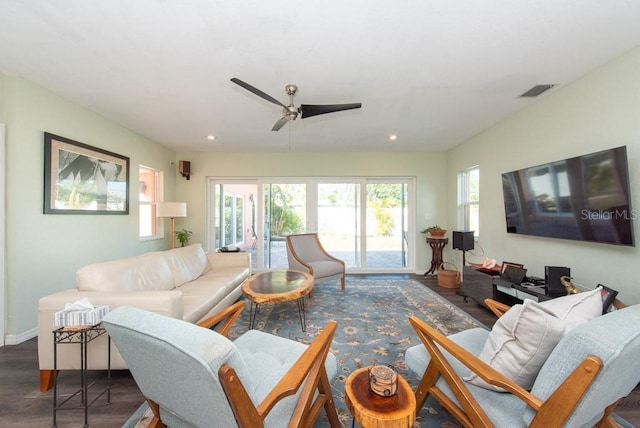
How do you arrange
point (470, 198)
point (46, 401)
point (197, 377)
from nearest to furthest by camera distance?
point (197, 377) < point (46, 401) < point (470, 198)

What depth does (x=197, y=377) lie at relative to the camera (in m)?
0.83

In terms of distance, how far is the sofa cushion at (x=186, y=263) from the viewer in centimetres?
291

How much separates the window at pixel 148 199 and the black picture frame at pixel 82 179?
52cm

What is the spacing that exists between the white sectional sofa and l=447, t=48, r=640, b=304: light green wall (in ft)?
11.7

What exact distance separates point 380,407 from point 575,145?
3.03 meters

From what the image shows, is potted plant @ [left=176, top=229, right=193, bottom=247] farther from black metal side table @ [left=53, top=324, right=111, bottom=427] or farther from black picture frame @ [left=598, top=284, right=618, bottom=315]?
black picture frame @ [left=598, top=284, right=618, bottom=315]

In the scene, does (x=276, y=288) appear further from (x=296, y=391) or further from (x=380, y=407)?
(x=380, y=407)

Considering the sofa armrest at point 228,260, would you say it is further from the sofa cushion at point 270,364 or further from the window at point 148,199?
the sofa cushion at point 270,364

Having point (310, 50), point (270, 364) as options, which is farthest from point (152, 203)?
point (270, 364)

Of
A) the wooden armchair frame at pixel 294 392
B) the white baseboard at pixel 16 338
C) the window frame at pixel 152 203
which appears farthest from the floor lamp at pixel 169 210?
the wooden armchair frame at pixel 294 392

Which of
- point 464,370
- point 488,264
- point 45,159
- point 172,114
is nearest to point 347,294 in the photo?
point 488,264

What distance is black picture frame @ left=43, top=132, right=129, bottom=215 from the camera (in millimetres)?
2660

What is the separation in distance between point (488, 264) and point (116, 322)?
12.7 feet

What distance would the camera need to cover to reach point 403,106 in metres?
2.99
